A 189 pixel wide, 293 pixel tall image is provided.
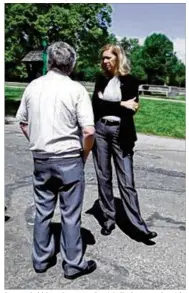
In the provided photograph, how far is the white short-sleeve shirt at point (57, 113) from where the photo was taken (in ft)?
9.60

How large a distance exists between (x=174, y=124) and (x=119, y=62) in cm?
941

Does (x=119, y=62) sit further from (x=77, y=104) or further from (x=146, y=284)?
(x=146, y=284)

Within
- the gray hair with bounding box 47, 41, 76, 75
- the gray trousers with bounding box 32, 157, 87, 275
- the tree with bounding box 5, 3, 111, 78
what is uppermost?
the tree with bounding box 5, 3, 111, 78

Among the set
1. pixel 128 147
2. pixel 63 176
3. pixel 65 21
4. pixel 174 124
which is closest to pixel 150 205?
pixel 128 147

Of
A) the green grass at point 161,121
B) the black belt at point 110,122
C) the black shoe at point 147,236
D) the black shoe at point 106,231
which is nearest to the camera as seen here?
the black belt at point 110,122

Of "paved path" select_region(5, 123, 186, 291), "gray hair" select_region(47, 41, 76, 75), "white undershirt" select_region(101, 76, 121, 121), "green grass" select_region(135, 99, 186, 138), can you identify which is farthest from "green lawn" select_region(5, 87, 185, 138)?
"gray hair" select_region(47, 41, 76, 75)

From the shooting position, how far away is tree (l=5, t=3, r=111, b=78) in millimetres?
16719

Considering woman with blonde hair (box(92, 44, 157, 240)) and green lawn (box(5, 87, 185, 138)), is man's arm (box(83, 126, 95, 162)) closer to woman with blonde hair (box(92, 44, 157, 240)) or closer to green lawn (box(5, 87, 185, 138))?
woman with blonde hair (box(92, 44, 157, 240))

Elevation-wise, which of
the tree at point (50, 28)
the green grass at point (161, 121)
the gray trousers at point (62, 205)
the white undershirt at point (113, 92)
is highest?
the tree at point (50, 28)

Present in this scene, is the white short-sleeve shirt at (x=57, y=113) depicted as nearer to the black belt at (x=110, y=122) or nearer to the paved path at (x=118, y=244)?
the black belt at (x=110, y=122)

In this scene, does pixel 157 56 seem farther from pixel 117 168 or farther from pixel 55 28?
pixel 117 168

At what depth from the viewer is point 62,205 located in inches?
124

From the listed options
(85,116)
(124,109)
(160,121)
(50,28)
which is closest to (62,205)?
(85,116)

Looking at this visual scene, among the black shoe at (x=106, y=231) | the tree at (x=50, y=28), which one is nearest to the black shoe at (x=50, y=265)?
the black shoe at (x=106, y=231)
